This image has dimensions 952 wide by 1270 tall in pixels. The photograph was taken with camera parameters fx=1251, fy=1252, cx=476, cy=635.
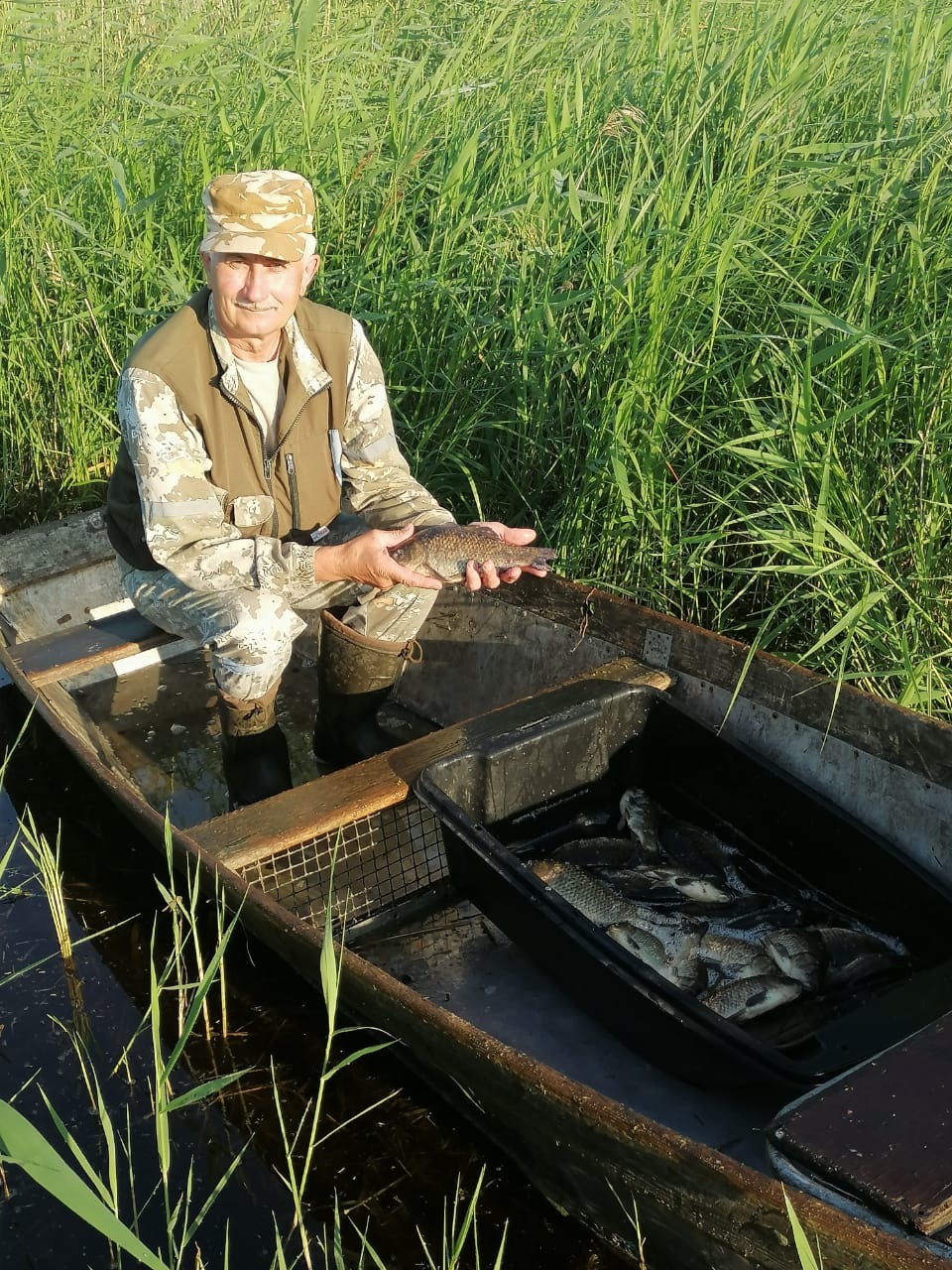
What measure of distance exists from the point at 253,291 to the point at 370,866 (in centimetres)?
169

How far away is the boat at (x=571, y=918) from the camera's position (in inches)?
84.2

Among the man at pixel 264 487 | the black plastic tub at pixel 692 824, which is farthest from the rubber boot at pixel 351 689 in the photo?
the black plastic tub at pixel 692 824

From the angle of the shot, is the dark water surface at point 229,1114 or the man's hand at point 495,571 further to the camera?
the man's hand at point 495,571

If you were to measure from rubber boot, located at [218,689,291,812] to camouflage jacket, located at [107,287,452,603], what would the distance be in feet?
1.41

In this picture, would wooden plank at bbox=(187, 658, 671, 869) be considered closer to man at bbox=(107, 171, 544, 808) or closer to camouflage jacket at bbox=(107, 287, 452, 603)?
man at bbox=(107, 171, 544, 808)

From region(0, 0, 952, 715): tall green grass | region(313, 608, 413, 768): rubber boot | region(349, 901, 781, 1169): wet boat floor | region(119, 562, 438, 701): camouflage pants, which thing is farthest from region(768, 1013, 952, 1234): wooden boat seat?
region(313, 608, 413, 768): rubber boot

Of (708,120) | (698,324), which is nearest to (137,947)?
(698,324)

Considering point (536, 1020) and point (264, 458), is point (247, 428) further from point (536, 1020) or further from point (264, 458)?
point (536, 1020)

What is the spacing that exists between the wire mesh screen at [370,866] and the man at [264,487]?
547mm

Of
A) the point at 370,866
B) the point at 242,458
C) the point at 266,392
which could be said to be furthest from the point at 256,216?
the point at 370,866

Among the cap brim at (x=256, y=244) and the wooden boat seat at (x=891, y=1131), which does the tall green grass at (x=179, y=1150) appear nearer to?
the wooden boat seat at (x=891, y=1131)

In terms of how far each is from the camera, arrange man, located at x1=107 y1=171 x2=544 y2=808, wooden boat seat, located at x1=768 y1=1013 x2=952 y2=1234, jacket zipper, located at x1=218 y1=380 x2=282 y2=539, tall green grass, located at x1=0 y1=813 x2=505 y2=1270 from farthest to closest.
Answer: jacket zipper, located at x1=218 y1=380 x2=282 y2=539 < man, located at x1=107 y1=171 x2=544 y2=808 < tall green grass, located at x1=0 y1=813 x2=505 y2=1270 < wooden boat seat, located at x1=768 y1=1013 x2=952 y2=1234

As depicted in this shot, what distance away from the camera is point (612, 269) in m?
3.95

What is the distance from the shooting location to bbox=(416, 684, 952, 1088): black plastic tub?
275 centimetres
